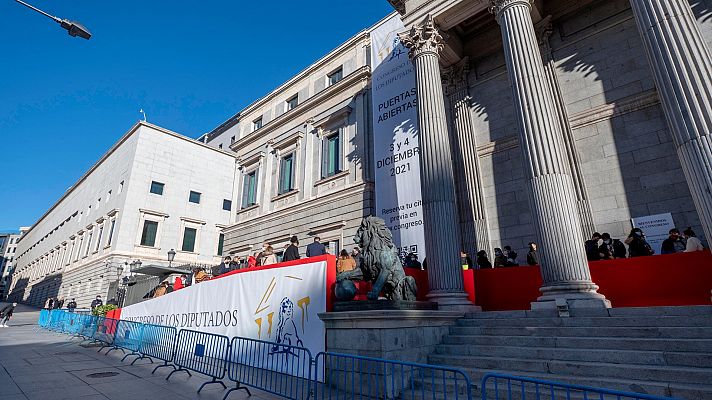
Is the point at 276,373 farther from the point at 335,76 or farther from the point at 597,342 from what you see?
the point at 335,76

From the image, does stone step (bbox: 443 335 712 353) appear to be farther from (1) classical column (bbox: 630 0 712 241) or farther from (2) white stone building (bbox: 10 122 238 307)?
(2) white stone building (bbox: 10 122 238 307)

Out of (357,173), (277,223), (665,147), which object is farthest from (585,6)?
(277,223)

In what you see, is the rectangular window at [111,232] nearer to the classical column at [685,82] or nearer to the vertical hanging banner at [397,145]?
the vertical hanging banner at [397,145]

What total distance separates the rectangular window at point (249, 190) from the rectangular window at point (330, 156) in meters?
6.89

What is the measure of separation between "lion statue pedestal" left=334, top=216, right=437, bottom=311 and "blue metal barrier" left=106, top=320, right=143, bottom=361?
6.46 m

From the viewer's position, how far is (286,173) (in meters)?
22.3

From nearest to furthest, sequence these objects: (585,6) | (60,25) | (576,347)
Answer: (576,347)
(60,25)
(585,6)

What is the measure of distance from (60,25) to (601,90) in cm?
1537

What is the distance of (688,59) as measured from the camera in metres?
6.74

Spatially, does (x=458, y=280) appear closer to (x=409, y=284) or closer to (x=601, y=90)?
(x=409, y=284)

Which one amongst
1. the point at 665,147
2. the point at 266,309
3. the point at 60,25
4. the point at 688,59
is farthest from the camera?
the point at 665,147

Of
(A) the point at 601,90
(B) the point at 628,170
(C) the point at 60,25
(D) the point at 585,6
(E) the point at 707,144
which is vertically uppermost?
(D) the point at 585,6

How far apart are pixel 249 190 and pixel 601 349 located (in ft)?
74.2

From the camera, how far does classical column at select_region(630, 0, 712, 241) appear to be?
6199mm
